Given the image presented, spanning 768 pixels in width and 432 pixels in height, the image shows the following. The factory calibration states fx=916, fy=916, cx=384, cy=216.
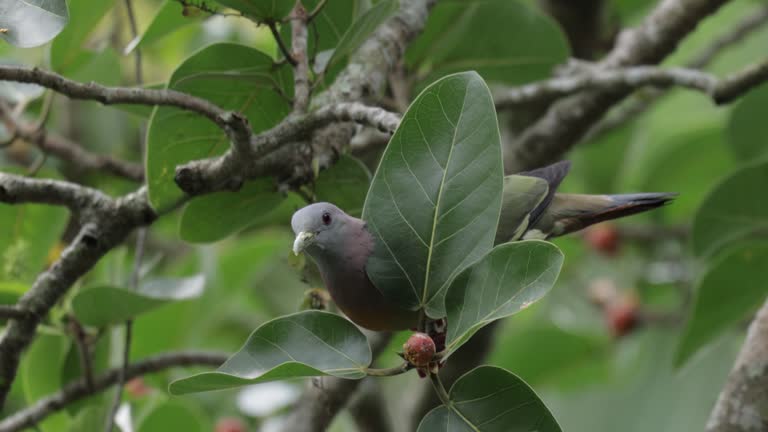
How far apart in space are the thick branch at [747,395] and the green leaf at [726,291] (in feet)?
1.51

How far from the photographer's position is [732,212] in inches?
114

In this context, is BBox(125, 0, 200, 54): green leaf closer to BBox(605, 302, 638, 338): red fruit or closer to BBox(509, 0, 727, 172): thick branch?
BBox(509, 0, 727, 172): thick branch

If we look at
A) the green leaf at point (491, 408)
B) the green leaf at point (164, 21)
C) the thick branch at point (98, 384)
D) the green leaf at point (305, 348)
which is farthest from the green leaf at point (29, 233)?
the green leaf at point (491, 408)

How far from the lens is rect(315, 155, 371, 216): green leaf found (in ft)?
6.69

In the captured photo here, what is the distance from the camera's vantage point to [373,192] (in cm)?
158

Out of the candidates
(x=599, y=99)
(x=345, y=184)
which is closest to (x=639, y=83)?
(x=599, y=99)

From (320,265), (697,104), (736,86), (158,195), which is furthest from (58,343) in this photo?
(697,104)

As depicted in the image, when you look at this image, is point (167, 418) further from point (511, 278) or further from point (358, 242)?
point (511, 278)

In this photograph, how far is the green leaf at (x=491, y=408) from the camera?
1471mm

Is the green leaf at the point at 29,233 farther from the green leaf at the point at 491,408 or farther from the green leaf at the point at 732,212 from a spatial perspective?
the green leaf at the point at 732,212

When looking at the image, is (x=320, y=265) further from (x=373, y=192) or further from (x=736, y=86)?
(x=736, y=86)

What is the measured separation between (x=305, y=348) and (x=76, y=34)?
1.36 meters

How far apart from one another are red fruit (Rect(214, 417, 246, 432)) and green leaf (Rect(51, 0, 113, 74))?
1.53m

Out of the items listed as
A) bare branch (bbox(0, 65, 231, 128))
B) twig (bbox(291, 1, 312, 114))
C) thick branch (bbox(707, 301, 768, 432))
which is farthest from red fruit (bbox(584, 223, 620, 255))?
bare branch (bbox(0, 65, 231, 128))
